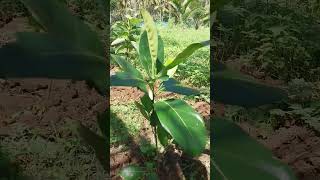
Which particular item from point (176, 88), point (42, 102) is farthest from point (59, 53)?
point (176, 88)

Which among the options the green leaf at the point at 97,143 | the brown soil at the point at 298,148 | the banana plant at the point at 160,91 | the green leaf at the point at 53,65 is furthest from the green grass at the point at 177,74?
the brown soil at the point at 298,148

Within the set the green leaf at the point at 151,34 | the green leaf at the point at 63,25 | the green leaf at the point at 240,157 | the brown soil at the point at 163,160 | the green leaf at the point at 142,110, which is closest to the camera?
the green leaf at the point at 63,25

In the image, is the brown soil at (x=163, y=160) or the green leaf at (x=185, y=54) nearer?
the green leaf at (x=185, y=54)

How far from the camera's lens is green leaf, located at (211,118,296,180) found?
2.84 meters

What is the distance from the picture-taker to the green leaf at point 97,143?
2.84 metres

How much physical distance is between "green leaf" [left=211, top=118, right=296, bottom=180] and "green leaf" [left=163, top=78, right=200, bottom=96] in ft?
1.39

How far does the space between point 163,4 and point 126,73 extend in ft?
2.18

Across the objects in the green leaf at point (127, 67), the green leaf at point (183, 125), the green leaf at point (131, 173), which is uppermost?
the green leaf at point (127, 67)

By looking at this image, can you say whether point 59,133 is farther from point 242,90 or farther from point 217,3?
point 217,3

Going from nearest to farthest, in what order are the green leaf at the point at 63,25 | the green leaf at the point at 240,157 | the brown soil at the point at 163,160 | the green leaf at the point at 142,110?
1. the green leaf at the point at 63,25
2. the green leaf at the point at 240,157
3. the green leaf at the point at 142,110
4. the brown soil at the point at 163,160

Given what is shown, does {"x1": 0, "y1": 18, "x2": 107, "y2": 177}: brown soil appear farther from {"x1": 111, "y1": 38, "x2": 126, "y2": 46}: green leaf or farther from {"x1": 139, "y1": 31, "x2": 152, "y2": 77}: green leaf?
{"x1": 111, "y1": 38, "x2": 126, "y2": 46}: green leaf

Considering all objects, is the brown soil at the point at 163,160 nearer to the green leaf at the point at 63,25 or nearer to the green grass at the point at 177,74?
the green grass at the point at 177,74

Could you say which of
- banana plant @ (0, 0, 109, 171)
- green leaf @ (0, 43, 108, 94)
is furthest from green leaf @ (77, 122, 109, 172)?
green leaf @ (0, 43, 108, 94)

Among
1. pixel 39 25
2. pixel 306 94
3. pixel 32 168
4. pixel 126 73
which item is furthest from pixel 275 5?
pixel 32 168
